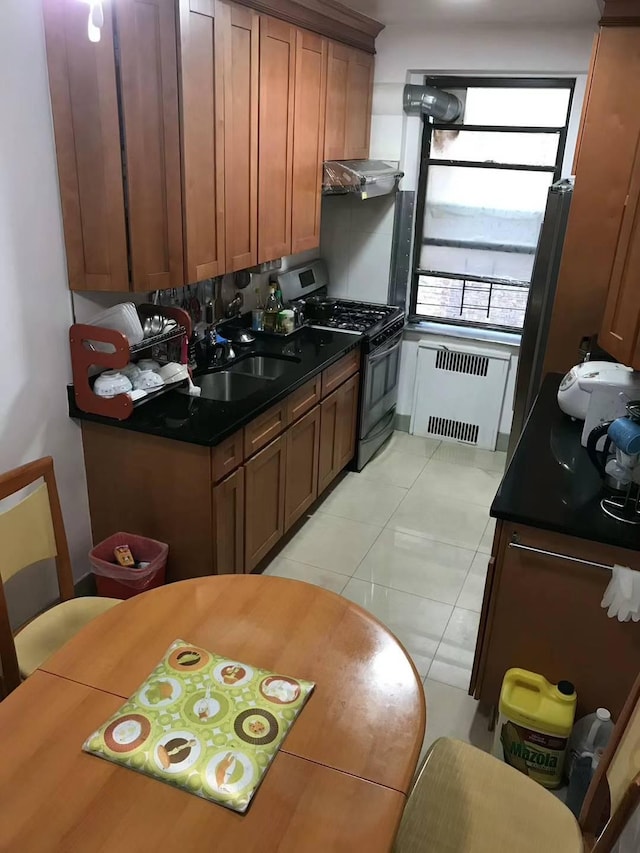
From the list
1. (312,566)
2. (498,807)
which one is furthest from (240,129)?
(498,807)

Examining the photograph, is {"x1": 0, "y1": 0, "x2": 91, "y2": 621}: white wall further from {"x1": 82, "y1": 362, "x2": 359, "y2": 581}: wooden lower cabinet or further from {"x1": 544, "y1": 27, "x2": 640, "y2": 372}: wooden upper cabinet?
{"x1": 544, "y1": 27, "x2": 640, "y2": 372}: wooden upper cabinet

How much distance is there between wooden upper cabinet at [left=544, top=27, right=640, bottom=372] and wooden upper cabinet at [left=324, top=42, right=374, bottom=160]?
52.9 inches

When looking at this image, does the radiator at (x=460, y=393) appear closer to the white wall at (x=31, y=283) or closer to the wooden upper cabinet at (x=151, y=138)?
the wooden upper cabinet at (x=151, y=138)

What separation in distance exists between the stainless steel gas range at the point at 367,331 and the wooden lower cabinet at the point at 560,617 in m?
2.04

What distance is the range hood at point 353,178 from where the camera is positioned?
3.65 meters

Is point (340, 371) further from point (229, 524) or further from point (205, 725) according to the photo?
point (205, 725)

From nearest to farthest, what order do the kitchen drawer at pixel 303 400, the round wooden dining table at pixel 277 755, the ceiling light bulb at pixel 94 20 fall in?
the round wooden dining table at pixel 277 755 < the ceiling light bulb at pixel 94 20 < the kitchen drawer at pixel 303 400

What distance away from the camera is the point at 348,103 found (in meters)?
3.81

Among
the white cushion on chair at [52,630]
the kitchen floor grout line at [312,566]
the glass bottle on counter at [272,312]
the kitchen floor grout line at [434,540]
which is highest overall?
the glass bottle on counter at [272,312]

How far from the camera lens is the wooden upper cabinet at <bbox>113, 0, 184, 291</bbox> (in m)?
2.26

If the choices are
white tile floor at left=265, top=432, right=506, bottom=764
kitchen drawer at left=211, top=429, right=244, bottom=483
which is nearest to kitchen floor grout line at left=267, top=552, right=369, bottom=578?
white tile floor at left=265, top=432, right=506, bottom=764

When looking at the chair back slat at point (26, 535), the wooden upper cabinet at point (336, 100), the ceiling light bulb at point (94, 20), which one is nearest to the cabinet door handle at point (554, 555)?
the chair back slat at point (26, 535)

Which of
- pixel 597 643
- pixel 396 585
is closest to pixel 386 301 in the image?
pixel 396 585

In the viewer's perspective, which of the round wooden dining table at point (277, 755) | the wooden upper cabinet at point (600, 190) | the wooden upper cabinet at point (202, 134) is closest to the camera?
the round wooden dining table at point (277, 755)
